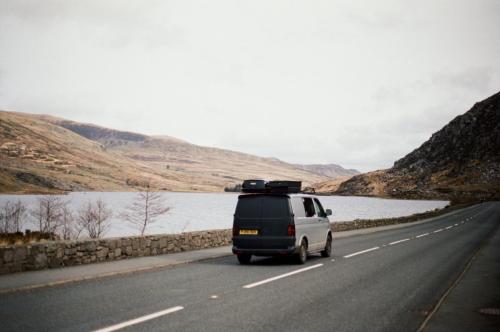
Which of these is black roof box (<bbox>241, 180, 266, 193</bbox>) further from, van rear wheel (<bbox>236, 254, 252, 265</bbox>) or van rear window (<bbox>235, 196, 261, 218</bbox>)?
van rear wheel (<bbox>236, 254, 252, 265</bbox>)

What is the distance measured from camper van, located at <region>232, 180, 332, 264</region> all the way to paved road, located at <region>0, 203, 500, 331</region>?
60 cm

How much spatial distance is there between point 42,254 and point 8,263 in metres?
1.11

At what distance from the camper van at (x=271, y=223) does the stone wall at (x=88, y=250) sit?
320 cm

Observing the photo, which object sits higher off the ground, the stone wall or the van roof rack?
the van roof rack

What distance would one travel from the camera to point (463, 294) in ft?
33.7

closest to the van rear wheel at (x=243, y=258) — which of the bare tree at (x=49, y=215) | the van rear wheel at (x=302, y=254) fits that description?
the van rear wheel at (x=302, y=254)

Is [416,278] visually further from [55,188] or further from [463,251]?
[55,188]

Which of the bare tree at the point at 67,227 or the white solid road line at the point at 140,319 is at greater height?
the bare tree at the point at 67,227

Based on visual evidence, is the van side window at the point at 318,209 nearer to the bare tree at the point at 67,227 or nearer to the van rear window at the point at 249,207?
the van rear window at the point at 249,207

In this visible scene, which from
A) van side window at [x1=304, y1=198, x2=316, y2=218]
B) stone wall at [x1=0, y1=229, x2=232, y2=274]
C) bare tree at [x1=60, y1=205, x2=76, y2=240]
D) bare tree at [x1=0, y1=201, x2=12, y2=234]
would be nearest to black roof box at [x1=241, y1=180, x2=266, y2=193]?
van side window at [x1=304, y1=198, x2=316, y2=218]

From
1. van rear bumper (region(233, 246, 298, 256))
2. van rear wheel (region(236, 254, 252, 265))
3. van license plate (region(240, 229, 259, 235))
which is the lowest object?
van rear wheel (region(236, 254, 252, 265))

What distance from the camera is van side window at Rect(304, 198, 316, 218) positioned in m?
16.6

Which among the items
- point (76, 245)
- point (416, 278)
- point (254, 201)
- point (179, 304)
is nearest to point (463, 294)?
point (416, 278)

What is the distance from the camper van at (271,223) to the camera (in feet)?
49.7
